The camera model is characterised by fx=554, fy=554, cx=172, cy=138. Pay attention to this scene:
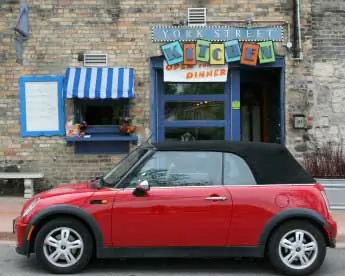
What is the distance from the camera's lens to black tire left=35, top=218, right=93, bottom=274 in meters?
5.95

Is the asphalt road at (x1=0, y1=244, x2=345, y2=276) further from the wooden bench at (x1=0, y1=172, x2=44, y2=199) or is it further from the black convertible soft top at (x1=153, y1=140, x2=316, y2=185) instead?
the wooden bench at (x1=0, y1=172, x2=44, y2=199)

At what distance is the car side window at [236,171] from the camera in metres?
6.10

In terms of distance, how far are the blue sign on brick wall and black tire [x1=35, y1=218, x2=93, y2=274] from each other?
613 centimetres

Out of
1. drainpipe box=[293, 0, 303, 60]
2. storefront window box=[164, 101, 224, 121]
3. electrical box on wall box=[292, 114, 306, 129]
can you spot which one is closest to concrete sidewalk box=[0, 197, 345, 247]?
electrical box on wall box=[292, 114, 306, 129]

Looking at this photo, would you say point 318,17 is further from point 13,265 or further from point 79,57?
point 13,265

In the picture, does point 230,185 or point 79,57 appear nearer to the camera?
point 230,185

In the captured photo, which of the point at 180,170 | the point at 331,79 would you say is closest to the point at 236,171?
the point at 180,170

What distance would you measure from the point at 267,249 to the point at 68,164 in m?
6.27

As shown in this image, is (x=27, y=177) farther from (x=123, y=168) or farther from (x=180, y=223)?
(x=180, y=223)

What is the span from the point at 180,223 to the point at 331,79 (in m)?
6.75

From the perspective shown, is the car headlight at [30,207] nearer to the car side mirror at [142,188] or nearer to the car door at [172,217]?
the car door at [172,217]

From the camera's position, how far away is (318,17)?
37.7ft

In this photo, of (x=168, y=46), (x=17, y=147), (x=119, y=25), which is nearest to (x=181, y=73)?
(x=168, y=46)

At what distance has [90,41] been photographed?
446 inches
